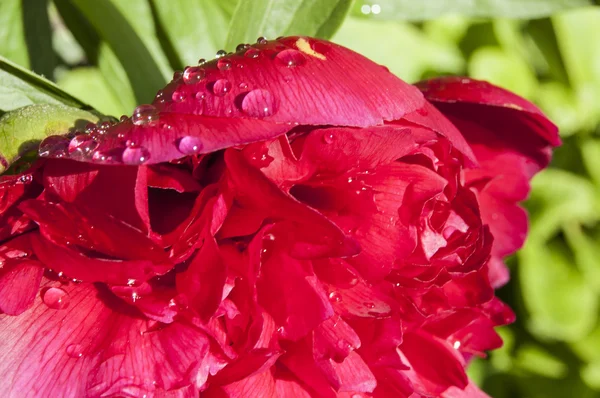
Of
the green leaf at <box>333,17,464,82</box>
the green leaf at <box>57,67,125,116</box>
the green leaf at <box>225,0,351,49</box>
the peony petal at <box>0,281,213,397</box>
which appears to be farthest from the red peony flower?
the green leaf at <box>333,17,464,82</box>

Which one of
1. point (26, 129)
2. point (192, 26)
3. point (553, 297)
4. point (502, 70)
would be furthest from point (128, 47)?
point (553, 297)

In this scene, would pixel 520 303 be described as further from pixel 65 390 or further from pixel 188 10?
pixel 65 390

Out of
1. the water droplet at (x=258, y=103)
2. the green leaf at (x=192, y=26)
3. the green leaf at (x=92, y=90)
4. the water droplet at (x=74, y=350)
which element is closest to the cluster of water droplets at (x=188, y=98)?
the water droplet at (x=258, y=103)

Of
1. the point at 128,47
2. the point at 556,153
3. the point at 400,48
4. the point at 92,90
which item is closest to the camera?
the point at 128,47

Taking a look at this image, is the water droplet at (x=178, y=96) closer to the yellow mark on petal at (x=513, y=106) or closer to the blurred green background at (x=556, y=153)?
the yellow mark on petal at (x=513, y=106)

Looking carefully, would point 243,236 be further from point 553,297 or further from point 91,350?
point 553,297

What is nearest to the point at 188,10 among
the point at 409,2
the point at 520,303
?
the point at 409,2
